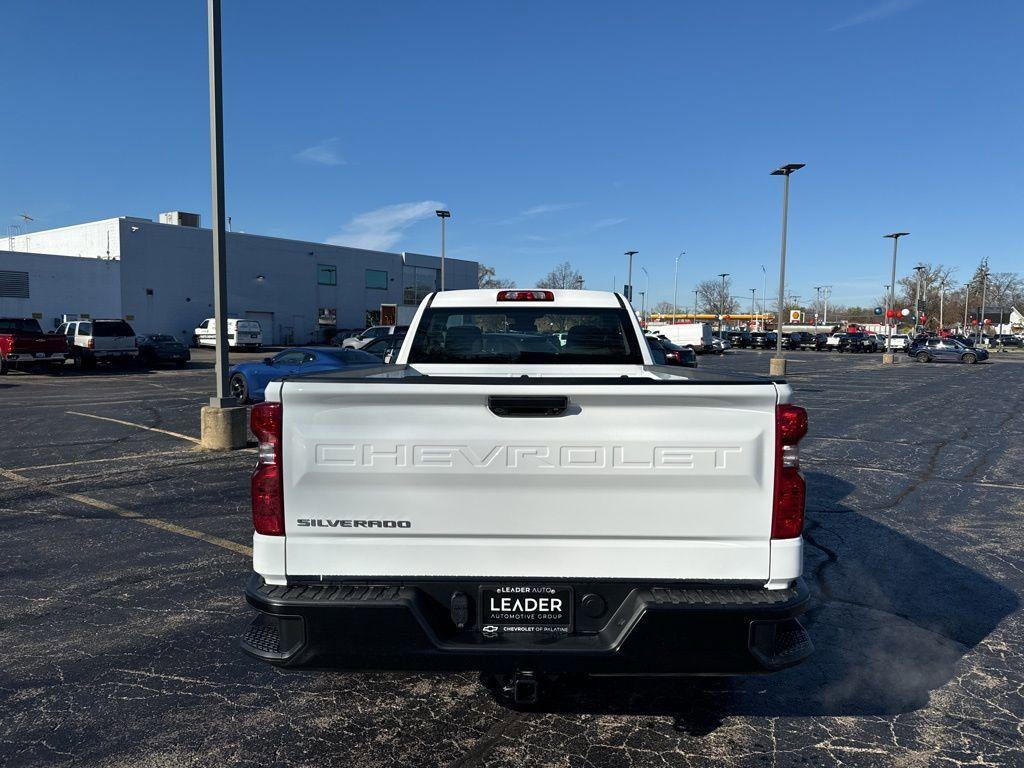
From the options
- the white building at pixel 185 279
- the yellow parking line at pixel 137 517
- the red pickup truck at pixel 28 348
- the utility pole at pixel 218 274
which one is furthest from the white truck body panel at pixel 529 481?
the white building at pixel 185 279

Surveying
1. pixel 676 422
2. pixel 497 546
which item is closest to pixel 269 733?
pixel 497 546

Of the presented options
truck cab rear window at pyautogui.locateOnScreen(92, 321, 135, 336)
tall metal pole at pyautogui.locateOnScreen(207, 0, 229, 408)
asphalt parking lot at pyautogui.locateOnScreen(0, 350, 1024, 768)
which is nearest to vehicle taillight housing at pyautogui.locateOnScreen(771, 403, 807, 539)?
asphalt parking lot at pyautogui.locateOnScreen(0, 350, 1024, 768)

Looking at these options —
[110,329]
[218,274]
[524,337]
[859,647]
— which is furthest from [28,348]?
[859,647]

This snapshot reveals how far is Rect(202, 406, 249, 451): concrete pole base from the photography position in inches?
397

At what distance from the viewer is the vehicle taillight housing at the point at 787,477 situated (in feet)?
8.73

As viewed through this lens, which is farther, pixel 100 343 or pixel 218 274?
pixel 100 343

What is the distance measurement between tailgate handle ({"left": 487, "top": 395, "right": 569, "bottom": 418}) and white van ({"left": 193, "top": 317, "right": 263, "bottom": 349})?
130 ft

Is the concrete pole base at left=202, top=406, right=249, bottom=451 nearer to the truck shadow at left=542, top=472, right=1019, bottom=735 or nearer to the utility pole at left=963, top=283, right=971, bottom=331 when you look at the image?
the truck shadow at left=542, top=472, right=1019, bottom=735

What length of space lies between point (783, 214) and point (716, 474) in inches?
1127

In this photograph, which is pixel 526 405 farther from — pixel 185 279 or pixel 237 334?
pixel 185 279

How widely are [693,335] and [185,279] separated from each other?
3472 centimetres

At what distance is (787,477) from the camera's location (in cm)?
270

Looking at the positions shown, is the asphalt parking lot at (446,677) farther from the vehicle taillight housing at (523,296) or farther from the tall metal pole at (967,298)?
the tall metal pole at (967,298)

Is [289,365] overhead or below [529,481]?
below
